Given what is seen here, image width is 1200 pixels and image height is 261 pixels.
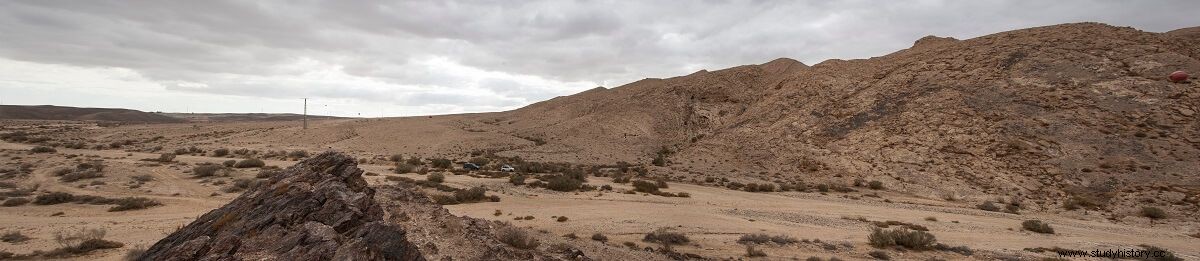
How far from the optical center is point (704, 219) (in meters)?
17.5

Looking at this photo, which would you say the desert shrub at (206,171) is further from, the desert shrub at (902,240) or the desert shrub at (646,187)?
the desert shrub at (902,240)

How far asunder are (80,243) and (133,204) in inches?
261

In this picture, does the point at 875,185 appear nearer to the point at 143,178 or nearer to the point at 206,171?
the point at 206,171

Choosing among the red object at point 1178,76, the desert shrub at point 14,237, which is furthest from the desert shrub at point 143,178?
the red object at point 1178,76

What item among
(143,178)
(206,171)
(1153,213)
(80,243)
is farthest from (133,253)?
(1153,213)

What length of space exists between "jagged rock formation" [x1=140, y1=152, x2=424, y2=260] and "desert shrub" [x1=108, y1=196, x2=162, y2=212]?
445 inches

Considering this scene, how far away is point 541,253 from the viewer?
10.9m

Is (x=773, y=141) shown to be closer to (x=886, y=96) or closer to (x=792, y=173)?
(x=792, y=173)

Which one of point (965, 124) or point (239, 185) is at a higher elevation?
point (965, 124)

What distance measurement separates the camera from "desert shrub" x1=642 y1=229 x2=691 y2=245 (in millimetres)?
13891

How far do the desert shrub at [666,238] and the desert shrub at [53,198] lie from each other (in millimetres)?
18012

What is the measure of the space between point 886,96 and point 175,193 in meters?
40.1

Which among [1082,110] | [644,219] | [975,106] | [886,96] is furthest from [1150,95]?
[644,219]

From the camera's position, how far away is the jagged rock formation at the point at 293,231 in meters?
6.25
